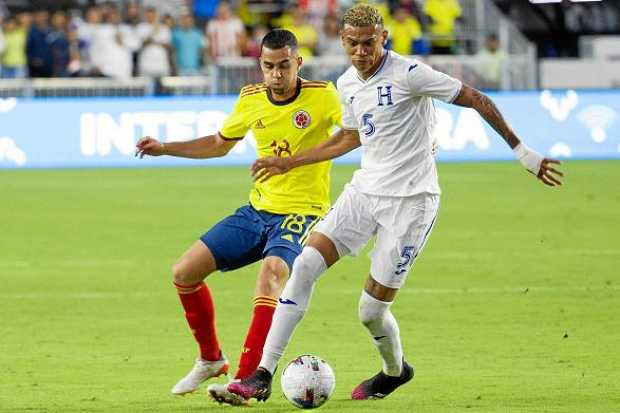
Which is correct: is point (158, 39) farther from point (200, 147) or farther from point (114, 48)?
point (200, 147)

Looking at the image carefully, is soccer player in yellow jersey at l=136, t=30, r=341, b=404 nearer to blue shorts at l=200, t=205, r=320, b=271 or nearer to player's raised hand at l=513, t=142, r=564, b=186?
blue shorts at l=200, t=205, r=320, b=271

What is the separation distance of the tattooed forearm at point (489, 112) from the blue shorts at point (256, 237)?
1.22 metres

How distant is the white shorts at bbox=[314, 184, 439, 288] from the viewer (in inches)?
299

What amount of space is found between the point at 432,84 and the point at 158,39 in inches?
719

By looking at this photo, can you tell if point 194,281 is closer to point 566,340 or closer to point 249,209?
point 249,209

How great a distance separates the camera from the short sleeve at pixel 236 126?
8.44m

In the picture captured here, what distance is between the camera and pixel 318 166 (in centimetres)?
823

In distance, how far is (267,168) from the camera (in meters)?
7.47

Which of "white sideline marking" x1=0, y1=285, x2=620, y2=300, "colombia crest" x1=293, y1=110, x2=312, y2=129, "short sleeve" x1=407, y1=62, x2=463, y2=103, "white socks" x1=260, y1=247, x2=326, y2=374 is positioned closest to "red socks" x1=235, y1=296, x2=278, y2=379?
"white socks" x1=260, y1=247, x2=326, y2=374

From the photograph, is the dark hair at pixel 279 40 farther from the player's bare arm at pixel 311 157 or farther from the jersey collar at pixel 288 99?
the player's bare arm at pixel 311 157

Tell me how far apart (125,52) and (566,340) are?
55.3 ft

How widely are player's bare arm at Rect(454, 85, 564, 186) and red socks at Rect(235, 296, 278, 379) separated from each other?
58.6 inches

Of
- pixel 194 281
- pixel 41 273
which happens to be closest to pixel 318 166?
pixel 194 281

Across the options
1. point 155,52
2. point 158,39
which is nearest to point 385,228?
point 155,52
